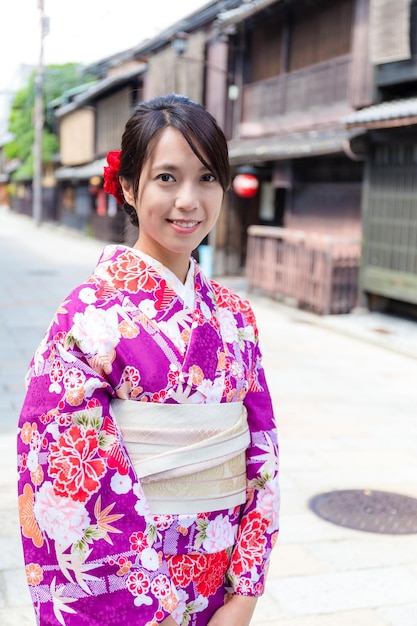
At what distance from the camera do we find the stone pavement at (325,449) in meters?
3.54

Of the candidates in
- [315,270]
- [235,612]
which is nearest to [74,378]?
[235,612]

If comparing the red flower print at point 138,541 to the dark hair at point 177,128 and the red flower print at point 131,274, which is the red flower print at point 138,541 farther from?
the dark hair at point 177,128

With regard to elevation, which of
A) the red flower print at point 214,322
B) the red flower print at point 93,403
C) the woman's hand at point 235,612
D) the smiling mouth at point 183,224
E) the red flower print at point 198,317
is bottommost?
the woman's hand at point 235,612

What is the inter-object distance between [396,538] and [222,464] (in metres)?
2.86

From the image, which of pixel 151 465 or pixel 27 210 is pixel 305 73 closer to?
pixel 151 465

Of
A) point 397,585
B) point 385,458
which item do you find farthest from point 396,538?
point 385,458

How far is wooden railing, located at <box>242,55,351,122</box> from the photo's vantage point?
544 inches

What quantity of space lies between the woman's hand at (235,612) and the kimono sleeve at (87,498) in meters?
0.19

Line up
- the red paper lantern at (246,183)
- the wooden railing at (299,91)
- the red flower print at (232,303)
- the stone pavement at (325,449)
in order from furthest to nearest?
the red paper lantern at (246,183), the wooden railing at (299,91), the stone pavement at (325,449), the red flower print at (232,303)

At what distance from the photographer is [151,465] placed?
171 centimetres

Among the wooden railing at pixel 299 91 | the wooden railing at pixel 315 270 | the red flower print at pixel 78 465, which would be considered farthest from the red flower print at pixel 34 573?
the wooden railing at pixel 299 91

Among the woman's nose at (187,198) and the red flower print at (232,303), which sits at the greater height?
the woman's nose at (187,198)

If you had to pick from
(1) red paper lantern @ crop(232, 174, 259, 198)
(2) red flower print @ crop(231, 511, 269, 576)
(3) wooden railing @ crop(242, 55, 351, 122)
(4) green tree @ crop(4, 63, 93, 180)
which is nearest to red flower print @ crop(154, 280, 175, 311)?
(2) red flower print @ crop(231, 511, 269, 576)

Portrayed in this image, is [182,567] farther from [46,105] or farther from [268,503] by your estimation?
[46,105]
